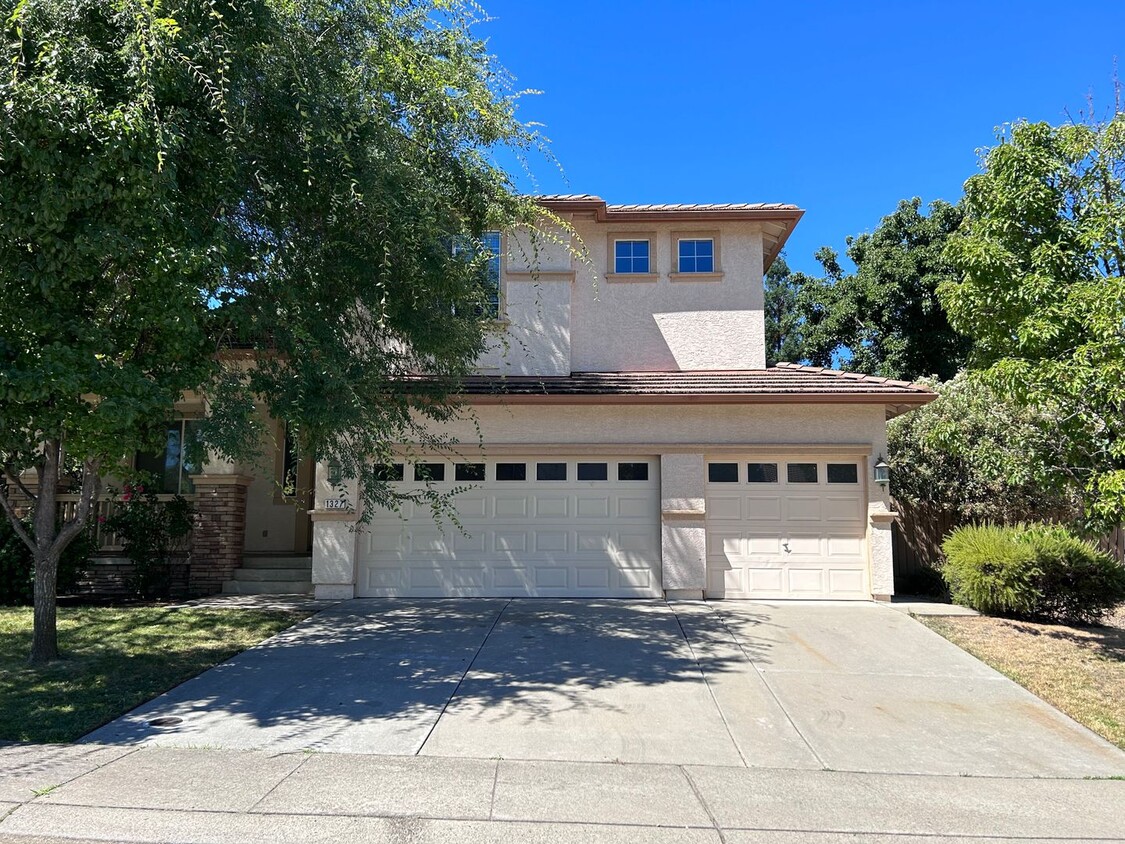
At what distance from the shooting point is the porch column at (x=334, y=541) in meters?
12.4

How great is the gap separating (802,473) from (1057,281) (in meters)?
4.89

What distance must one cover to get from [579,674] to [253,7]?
7333 mm

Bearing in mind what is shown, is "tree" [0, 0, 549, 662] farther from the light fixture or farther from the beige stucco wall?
the light fixture

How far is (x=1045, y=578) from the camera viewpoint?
11.0m

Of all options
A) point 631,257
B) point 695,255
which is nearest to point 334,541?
point 631,257

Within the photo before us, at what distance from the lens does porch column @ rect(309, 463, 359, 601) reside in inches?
487

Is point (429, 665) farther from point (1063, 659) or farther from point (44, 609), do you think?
point (1063, 659)

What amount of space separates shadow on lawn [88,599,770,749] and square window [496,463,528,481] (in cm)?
198

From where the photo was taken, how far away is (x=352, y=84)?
857 centimetres

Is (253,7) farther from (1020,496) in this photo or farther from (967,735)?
(1020,496)

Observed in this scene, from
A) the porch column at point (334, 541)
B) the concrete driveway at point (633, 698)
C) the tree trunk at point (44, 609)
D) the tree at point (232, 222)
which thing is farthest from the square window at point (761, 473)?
the tree trunk at point (44, 609)

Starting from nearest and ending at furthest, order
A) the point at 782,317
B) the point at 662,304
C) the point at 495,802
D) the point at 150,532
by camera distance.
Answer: the point at 495,802, the point at 150,532, the point at 662,304, the point at 782,317

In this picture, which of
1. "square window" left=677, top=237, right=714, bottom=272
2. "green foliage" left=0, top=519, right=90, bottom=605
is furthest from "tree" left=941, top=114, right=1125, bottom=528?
"green foliage" left=0, top=519, right=90, bottom=605

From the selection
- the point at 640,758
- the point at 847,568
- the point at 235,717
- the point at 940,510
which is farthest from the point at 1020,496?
the point at 235,717
